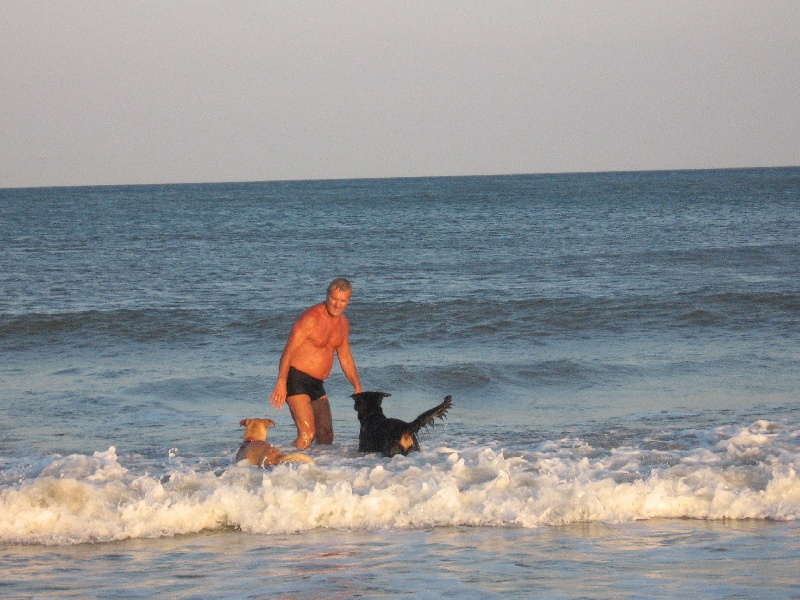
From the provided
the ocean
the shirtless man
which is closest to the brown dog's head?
the ocean

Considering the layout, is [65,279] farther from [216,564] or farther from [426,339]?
[216,564]

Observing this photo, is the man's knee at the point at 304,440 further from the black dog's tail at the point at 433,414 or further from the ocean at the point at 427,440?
the black dog's tail at the point at 433,414

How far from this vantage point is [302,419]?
8.17 meters

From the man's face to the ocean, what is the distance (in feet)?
4.01

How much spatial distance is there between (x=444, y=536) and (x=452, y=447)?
7.52 ft

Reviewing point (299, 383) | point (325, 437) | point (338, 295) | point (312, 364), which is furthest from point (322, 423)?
point (338, 295)

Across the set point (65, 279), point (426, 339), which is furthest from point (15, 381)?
point (65, 279)

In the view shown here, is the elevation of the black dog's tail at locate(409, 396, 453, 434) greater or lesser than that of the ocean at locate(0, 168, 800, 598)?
greater

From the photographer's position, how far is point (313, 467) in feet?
23.4

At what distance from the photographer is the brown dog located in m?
7.17

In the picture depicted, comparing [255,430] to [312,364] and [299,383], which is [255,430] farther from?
[312,364]

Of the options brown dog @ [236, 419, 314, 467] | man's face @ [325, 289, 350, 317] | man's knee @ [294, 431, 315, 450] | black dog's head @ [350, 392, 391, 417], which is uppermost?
man's face @ [325, 289, 350, 317]

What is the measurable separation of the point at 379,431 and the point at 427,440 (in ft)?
3.09

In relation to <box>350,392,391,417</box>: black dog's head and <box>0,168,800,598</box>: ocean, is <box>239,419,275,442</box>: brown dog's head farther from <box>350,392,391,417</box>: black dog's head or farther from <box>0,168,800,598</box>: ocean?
<box>350,392,391,417</box>: black dog's head
